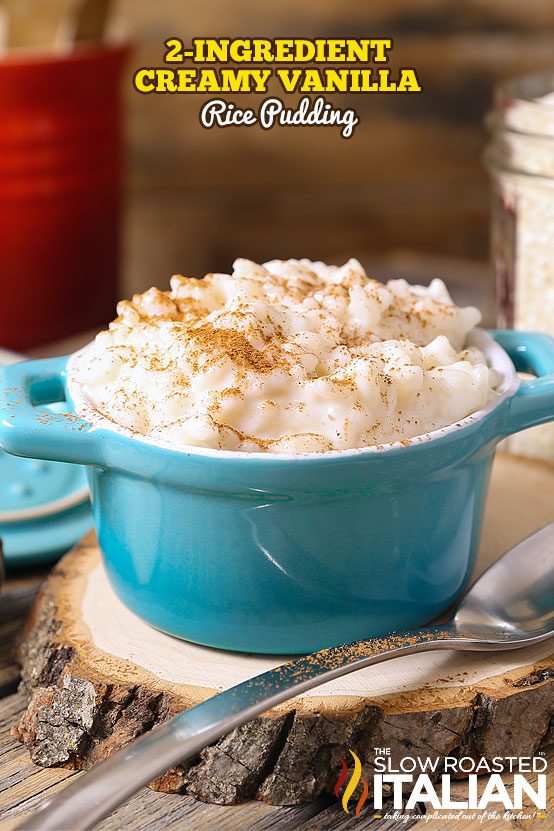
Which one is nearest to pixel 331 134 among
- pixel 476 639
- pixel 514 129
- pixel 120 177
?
pixel 120 177

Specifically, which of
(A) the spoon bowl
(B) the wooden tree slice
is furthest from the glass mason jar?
(B) the wooden tree slice

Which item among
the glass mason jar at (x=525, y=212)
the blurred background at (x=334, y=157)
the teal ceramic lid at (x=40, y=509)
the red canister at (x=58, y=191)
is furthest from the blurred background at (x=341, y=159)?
the teal ceramic lid at (x=40, y=509)

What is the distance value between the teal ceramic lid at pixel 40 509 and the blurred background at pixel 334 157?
1009 millimetres

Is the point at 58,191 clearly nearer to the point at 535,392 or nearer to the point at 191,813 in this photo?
the point at 535,392

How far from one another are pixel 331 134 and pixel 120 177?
61cm

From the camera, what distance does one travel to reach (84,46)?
179cm

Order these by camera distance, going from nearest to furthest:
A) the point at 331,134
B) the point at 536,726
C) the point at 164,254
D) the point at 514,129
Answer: the point at 536,726, the point at 514,129, the point at 331,134, the point at 164,254

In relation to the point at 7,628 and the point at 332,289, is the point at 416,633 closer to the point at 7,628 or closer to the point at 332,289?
the point at 332,289

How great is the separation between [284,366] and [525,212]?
23.4 inches

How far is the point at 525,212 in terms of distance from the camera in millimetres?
1311

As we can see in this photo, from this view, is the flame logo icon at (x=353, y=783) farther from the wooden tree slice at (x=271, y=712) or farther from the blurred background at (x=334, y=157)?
the blurred background at (x=334, y=157)

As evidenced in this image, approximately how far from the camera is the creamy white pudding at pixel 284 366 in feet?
2.66

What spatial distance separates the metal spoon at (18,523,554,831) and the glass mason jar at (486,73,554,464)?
0.40 metres

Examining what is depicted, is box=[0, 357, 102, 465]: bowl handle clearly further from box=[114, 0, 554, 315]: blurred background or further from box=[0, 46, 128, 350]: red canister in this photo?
box=[114, 0, 554, 315]: blurred background
